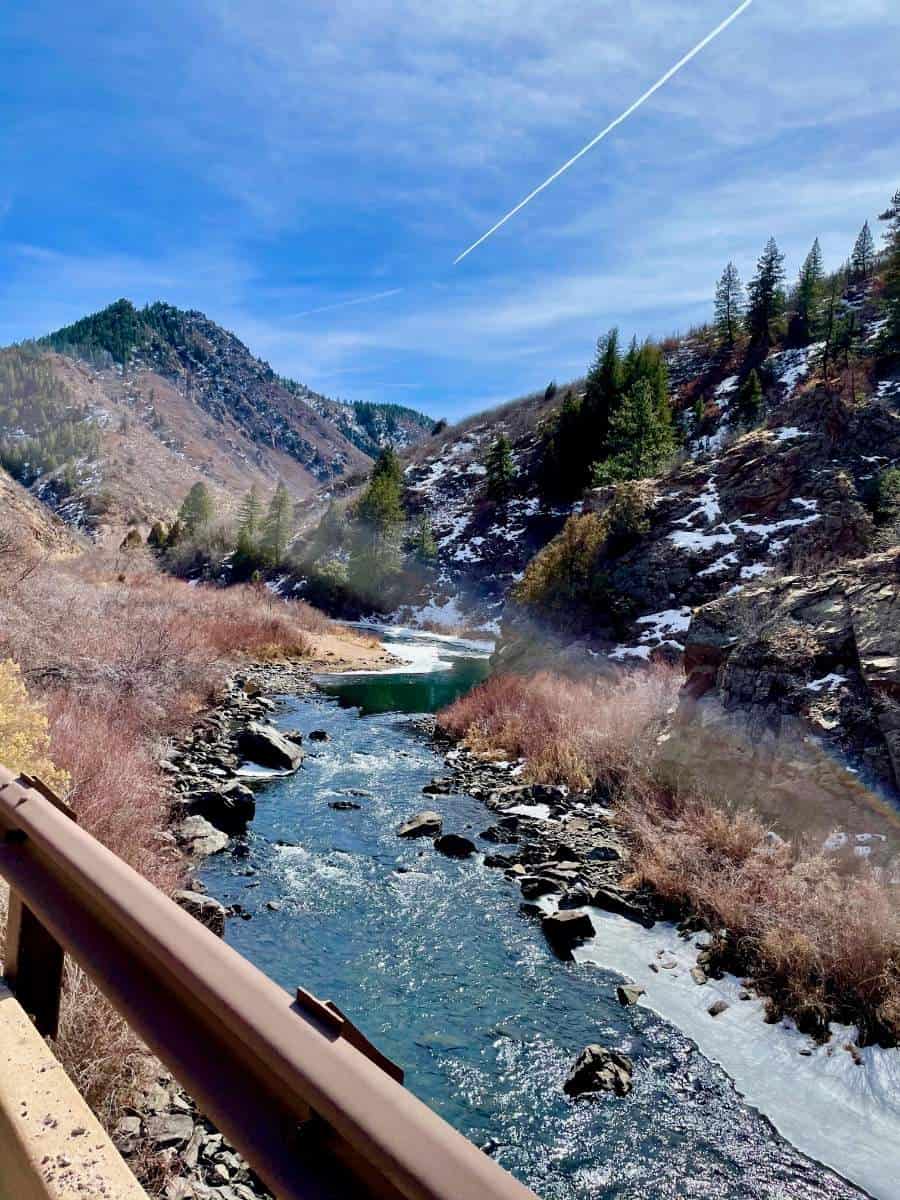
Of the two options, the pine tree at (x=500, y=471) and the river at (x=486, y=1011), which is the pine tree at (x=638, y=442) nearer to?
the pine tree at (x=500, y=471)

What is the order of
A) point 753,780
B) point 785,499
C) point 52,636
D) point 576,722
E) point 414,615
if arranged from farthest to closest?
1. point 414,615
2. point 785,499
3. point 576,722
4. point 52,636
5. point 753,780

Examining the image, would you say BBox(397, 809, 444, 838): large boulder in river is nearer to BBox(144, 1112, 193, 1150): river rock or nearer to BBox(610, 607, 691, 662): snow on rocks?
Result: BBox(144, 1112, 193, 1150): river rock

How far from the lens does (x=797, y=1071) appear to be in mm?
6625

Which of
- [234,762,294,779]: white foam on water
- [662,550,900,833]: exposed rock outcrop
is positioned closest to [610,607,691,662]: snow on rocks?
[662,550,900,833]: exposed rock outcrop

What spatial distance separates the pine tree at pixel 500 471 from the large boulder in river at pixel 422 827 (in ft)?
177

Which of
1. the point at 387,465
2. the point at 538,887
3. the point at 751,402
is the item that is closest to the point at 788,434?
the point at 538,887

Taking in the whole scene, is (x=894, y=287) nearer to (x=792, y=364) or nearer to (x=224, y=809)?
(x=792, y=364)

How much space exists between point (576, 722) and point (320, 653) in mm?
19889

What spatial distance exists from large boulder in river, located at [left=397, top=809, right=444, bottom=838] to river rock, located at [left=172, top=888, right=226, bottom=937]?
14.6 ft

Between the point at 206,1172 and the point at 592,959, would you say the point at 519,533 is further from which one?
the point at 206,1172

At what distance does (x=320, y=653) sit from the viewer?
112ft

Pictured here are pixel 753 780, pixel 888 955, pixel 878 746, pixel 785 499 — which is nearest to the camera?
pixel 888 955

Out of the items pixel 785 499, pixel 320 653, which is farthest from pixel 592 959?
pixel 320 653

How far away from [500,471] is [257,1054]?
64045 millimetres
